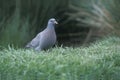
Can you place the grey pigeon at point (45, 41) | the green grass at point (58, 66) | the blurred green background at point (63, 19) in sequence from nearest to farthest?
the green grass at point (58, 66) → the grey pigeon at point (45, 41) → the blurred green background at point (63, 19)

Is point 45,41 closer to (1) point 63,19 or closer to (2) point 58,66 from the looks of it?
(2) point 58,66

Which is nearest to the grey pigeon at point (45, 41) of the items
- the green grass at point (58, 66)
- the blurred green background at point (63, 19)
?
the green grass at point (58, 66)

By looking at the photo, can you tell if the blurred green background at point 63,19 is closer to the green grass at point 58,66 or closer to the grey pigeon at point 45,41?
the grey pigeon at point 45,41

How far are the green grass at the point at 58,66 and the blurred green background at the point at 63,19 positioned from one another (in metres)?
3.56

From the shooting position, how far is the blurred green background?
1295 cm

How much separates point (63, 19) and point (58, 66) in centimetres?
623

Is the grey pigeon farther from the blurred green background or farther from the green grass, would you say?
the blurred green background

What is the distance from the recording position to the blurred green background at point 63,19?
12.9 meters

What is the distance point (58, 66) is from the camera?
8.12 meters

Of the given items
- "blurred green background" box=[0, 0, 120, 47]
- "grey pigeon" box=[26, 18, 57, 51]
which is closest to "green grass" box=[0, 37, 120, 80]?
"grey pigeon" box=[26, 18, 57, 51]

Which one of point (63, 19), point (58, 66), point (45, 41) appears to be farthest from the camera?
point (63, 19)

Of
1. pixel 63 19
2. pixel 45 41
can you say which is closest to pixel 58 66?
pixel 45 41

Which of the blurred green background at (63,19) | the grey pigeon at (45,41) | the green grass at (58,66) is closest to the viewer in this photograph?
the green grass at (58,66)

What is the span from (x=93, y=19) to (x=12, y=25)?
172 cm
